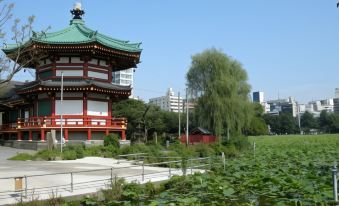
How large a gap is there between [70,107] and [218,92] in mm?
16256

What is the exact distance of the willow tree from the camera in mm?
Result: 38250

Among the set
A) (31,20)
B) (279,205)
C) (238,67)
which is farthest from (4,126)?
(279,205)

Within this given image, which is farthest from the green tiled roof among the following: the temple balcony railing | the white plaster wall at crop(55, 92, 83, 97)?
the temple balcony railing

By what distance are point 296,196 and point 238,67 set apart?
34.1 metres

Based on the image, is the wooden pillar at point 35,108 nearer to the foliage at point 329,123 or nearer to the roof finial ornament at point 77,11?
the roof finial ornament at point 77,11

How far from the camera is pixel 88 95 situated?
93.7ft

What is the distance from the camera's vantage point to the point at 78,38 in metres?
28.8

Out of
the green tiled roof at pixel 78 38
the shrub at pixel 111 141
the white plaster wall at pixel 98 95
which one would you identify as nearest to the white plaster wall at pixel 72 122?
the white plaster wall at pixel 98 95

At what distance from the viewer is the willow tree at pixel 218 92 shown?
125 feet

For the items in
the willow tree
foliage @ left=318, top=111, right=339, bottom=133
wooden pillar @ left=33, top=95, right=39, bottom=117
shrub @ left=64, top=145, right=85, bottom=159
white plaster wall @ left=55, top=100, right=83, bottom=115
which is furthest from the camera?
foliage @ left=318, top=111, right=339, bottom=133

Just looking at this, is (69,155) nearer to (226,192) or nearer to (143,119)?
(226,192)

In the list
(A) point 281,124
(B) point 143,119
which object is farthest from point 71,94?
(A) point 281,124

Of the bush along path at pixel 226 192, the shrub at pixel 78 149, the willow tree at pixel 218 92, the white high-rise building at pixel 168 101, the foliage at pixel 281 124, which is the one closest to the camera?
the bush along path at pixel 226 192

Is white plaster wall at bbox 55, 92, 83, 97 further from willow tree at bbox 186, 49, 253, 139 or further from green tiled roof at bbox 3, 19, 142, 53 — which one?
willow tree at bbox 186, 49, 253, 139
